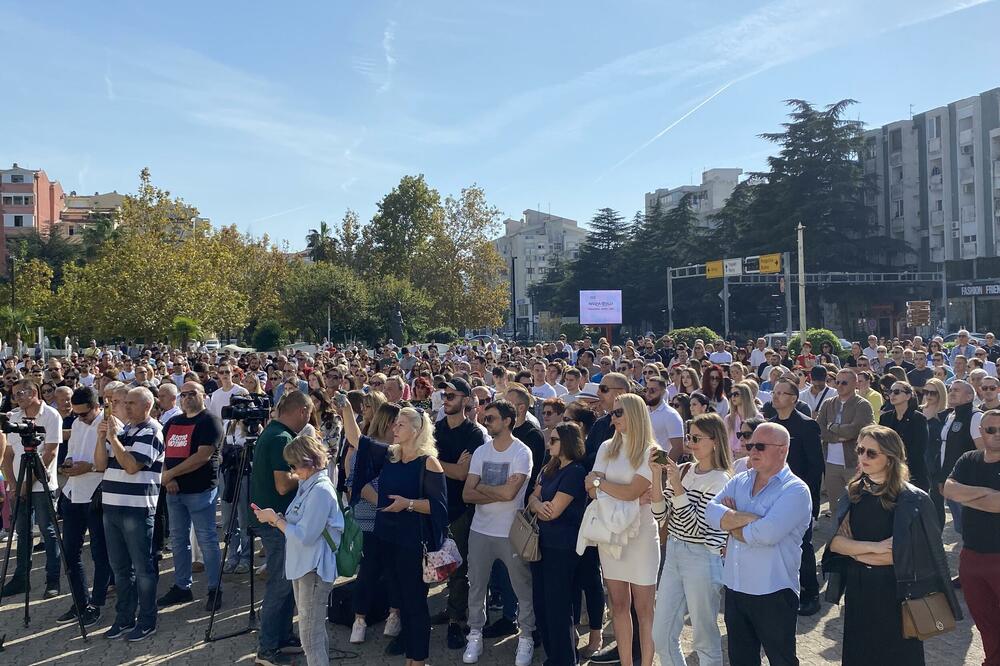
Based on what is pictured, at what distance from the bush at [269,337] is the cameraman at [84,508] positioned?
37347 mm

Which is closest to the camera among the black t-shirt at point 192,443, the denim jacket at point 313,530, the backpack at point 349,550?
the denim jacket at point 313,530

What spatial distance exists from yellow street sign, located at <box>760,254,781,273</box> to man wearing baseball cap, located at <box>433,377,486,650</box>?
41195mm

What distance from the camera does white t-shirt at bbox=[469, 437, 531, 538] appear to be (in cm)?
573

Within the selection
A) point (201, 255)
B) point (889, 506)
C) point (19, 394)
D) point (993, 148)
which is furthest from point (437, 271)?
point (889, 506)

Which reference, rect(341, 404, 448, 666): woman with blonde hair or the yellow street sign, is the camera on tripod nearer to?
rect(341, 404, 448, 666): woman with blonde hair

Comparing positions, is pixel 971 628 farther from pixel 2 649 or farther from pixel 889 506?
pixel 2 649

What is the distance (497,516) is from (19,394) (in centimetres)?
472

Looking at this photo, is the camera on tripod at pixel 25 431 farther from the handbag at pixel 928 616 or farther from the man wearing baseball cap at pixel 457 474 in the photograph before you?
the handbag at pixel 928 616

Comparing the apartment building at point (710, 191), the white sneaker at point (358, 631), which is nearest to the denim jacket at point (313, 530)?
the white sneaker at point (358, 631)

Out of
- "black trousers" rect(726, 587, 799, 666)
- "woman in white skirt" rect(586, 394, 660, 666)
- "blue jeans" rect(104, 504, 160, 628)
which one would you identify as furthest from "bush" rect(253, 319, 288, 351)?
"black trousers" rect(726, 587, 799, 666)

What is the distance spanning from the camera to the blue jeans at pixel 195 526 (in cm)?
685

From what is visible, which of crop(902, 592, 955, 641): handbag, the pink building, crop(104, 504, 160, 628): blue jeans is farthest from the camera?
the pink building

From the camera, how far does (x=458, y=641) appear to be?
6.13 meters

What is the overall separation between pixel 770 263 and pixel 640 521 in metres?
43.0
